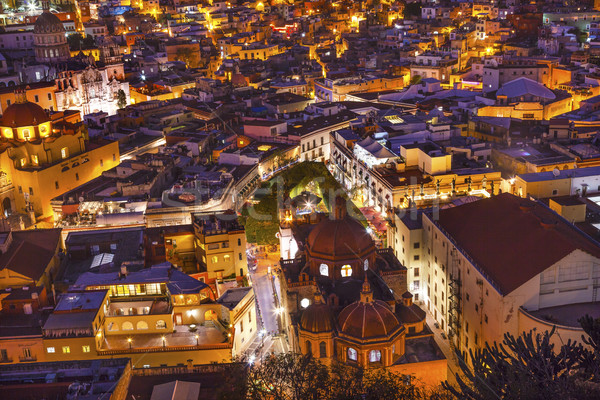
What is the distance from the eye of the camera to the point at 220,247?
131ft

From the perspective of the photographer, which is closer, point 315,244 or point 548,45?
point 315,244

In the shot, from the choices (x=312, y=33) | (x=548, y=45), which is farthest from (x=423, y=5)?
(x=548, y=45)

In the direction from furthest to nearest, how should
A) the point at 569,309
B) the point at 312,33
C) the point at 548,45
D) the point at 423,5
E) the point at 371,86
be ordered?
1. the point at 423,5
2. the point at 312,33
3. the point at 548,45
4. the point at 371,86
5. the point at 569,309

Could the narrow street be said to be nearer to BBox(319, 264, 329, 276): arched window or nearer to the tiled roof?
BBox(319, 264, 329, 276): arched window

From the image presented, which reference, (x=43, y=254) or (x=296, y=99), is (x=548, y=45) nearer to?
(x=296, y=99)

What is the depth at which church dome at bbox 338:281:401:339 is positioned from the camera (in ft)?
97.5

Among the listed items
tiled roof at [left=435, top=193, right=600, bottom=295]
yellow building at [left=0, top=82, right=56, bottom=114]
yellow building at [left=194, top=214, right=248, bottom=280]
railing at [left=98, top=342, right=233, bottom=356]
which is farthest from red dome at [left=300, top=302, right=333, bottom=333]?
yellow building at [left=0, top=82, right=56, bottom=114]

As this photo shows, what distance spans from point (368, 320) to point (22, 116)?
1391 inches

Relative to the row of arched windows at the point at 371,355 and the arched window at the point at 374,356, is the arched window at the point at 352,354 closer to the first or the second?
the row of arched windows at the point at 371,355

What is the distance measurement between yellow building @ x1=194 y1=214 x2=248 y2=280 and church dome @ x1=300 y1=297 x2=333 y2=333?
9853 millimetres

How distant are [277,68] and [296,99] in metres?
22.6

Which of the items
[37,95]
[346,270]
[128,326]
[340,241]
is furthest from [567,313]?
[37,95]

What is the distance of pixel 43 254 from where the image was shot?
39156mm

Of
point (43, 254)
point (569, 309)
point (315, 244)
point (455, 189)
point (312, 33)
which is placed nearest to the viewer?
point (569, 309)
